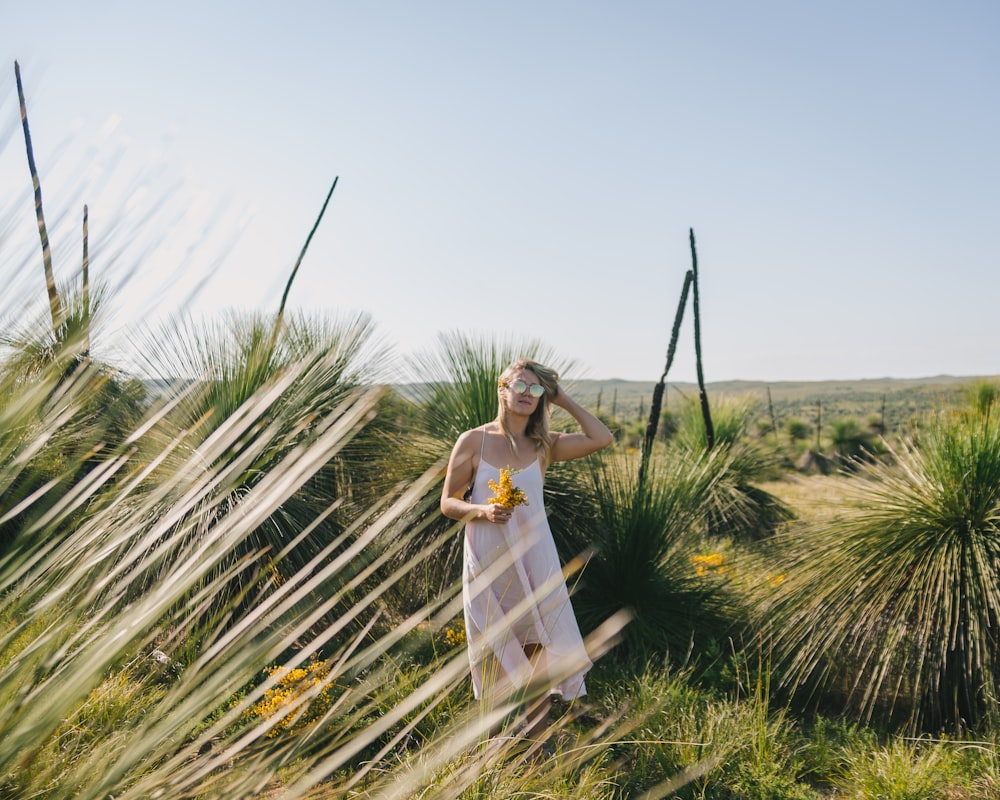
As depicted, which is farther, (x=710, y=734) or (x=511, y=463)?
(x=511, y=463)

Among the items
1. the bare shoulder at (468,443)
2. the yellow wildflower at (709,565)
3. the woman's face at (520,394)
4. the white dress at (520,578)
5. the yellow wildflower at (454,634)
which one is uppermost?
the woman's face at (520,394)

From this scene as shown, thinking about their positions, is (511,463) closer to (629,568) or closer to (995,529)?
(629,568)

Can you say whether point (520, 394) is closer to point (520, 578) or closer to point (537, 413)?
point (537, 413)

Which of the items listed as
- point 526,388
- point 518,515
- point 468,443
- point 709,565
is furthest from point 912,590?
point 468,443

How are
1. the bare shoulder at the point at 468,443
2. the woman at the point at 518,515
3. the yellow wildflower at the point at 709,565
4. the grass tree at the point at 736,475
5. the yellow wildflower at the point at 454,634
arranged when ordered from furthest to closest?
the grass tree at the point at 736,475 → the yellow wildflower at the point at 709,565 → the yellow wildflower at the point at 454,634 → the bare shoulder at the point at 468,443 → the woman at the point at 518,515

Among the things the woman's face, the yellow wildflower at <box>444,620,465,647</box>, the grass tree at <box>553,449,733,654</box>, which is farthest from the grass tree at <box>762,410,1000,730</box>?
the woman's face

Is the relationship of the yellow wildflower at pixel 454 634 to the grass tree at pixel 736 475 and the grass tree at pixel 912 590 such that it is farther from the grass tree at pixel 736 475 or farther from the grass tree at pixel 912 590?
the grass tree at pixel 736 475

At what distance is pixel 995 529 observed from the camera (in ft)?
12.1

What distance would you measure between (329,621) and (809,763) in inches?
103

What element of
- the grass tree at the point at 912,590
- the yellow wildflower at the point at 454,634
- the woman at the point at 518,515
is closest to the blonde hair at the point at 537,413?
the woman at the point at 518,515

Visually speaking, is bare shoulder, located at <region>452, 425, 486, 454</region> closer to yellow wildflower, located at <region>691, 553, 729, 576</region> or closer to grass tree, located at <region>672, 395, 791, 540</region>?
yellow wildflower, located at <region>691, 553, 729, 576</region>

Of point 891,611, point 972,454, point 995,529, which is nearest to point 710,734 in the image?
point 891,611

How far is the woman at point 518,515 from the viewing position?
304 cm

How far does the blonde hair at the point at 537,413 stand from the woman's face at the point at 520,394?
0.7 inches
